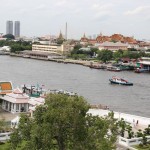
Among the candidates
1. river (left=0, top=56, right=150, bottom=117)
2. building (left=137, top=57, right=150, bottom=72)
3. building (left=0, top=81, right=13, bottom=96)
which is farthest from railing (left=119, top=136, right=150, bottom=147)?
building (left=137, top=57, right=150, bottom=72)

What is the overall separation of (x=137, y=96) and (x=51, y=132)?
14279 mm

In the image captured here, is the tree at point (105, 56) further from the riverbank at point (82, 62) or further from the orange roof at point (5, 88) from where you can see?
the orange roof at point (5, 88)

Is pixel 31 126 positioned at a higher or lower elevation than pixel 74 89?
higher

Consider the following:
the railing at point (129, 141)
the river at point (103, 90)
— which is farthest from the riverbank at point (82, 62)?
the railing at point (129, 141)

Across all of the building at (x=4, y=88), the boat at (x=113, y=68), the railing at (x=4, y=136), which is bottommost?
the boat at (x=113, y=68)

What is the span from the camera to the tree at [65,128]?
556cm

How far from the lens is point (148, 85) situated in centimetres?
2420

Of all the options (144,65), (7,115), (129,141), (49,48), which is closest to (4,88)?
(7,115)

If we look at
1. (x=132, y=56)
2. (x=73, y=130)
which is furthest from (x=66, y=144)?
(x=132, y=56)

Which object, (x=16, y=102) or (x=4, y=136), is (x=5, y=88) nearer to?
(x=16, y=102)

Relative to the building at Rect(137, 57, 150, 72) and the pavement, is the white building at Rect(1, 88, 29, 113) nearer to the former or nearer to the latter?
the pavement

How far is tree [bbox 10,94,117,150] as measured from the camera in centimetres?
556

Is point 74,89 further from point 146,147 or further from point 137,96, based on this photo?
point 146,147

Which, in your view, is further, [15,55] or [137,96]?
[15,55]
